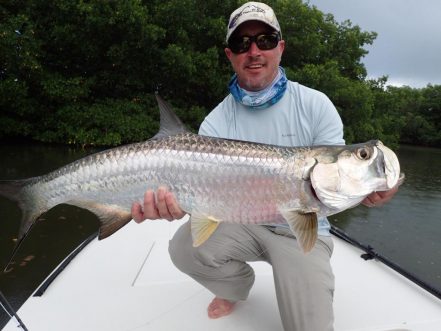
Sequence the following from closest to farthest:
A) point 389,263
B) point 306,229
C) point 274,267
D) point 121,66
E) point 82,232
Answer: point 306,229
point 274,267
point 389,263
point 82,232
point 121,66

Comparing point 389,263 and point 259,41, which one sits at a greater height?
point 259,41

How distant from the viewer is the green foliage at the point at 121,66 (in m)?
16.8

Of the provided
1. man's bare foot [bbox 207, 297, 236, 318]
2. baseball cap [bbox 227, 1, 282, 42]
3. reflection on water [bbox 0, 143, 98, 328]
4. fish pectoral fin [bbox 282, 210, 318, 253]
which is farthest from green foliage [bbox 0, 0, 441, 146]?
fish pectoral fin [bbox 282, 210, 318, 253]

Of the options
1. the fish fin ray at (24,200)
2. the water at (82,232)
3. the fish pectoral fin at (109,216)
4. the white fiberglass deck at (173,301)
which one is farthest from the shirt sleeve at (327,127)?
the water at (82,232)

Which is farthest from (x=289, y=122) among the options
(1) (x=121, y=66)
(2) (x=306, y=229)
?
(1) (x=121, y=66)

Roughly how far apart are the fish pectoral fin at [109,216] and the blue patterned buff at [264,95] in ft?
4.61

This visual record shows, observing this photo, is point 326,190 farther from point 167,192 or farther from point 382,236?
point 382,236

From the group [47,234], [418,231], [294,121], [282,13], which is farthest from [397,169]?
→ [282,13]

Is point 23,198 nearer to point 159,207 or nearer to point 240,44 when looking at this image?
point 159,207

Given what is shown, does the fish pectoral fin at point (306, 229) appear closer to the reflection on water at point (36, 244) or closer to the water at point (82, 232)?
the water at point (82, 232)

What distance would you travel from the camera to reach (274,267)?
293cm

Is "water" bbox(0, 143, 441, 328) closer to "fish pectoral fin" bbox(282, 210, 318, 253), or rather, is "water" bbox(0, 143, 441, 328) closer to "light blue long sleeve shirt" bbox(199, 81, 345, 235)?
"light blue long sleeve shirt" bbox(199, 81, 345, 235)

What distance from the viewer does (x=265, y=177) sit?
2.54m

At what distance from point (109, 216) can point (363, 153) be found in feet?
5.67
